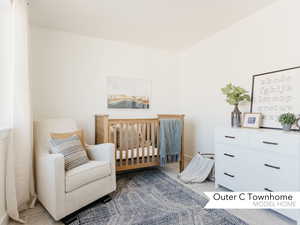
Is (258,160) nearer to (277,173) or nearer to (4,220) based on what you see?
(277,173)

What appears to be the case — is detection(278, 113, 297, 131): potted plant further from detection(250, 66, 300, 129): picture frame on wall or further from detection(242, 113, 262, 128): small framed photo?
detection(242, 113, 262, 128): small framed photo

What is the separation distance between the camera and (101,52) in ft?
10.7

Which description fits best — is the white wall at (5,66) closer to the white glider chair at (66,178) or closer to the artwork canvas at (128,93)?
the white glider chair at (66,178)

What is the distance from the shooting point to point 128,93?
345cm

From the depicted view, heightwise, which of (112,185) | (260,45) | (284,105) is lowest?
(112,185)

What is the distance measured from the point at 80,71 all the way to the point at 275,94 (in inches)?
114

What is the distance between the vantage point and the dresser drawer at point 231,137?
6.88 feet

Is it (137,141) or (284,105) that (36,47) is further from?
(284,105)

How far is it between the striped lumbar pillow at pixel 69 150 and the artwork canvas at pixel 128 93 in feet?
4.23

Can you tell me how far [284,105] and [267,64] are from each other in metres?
0.58

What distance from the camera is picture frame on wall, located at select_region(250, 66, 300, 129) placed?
2.02 meters

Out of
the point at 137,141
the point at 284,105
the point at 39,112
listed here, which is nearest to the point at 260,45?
the point at 284,105

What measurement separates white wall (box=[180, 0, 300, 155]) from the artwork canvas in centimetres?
90

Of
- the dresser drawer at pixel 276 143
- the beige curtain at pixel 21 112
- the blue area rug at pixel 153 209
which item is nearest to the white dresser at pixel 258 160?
the dresser drawer at pixel 276 143
